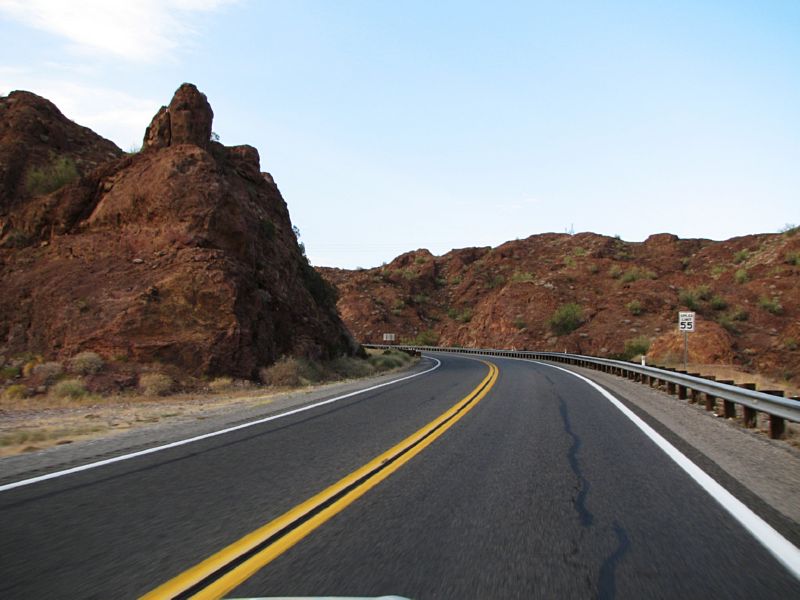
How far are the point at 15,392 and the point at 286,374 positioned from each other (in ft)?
26.7

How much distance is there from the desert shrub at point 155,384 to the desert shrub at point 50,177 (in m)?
13.5

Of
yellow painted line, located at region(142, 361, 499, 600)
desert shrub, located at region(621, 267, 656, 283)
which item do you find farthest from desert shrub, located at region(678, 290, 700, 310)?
yellow painted line, located at region(142, 361, 499, 600)

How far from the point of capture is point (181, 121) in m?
28.7

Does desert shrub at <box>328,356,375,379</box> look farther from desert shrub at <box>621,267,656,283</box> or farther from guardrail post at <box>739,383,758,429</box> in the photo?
desert shrub at <box>621,267,656,283</box>

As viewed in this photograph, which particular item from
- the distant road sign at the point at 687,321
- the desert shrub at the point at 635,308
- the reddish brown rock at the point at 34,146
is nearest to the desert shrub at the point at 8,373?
the reddish brown rock at the point at 34,146

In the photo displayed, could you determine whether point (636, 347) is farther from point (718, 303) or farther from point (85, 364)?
point (85, 364)

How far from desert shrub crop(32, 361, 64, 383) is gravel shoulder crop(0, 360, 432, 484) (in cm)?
381

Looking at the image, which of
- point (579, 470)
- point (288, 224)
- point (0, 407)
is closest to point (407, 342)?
point (288, 224)

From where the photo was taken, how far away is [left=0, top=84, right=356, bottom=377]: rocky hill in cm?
2080

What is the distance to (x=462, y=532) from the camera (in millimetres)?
4500

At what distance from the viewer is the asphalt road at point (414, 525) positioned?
3572 millimetres

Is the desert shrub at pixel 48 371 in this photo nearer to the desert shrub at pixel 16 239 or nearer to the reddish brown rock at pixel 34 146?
the desert shrub at pixel 16 239

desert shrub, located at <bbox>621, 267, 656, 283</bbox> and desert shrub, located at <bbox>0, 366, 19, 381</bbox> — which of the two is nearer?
desert shrub, located at <bbox>0, 366, 19, 381</bbox>

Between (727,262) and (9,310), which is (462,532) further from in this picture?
(727,262)
